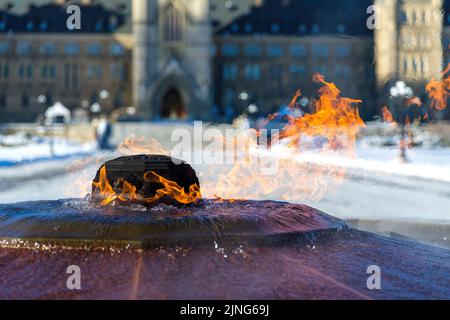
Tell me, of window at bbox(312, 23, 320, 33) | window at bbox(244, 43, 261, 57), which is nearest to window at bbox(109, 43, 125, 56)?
window at bbox(244, 43, 261, 57)

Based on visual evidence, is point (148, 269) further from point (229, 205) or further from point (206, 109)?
point (206, 109)

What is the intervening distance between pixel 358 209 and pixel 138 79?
55.6 metres

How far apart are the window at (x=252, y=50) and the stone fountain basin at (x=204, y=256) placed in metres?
66.1

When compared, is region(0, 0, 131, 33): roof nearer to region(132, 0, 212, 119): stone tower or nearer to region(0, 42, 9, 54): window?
region(0, 42, 9, 54): window

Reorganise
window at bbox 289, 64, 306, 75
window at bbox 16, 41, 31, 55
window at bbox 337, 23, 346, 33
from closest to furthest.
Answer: window at bbox 16, 41, 31, 55 → window at bbox 289, 64, 306, 75 → window at bbox 337, 23, 346, 33

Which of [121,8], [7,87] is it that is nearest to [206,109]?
[121,8]

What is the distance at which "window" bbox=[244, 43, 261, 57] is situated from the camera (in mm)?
72500

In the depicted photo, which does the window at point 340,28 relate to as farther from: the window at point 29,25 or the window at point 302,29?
the window at point 29,25

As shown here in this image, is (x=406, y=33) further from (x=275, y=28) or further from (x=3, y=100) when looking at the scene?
(x=3, y=100)

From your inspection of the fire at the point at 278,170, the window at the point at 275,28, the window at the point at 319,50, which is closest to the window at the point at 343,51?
the window at the point at 319,50

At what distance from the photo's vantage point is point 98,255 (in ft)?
20.2

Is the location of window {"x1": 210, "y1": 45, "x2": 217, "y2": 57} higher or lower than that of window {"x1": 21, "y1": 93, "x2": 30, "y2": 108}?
higher

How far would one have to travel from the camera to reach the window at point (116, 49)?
70812 mm

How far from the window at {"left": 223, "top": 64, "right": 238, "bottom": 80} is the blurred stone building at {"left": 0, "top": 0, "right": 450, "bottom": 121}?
0.12 meters
